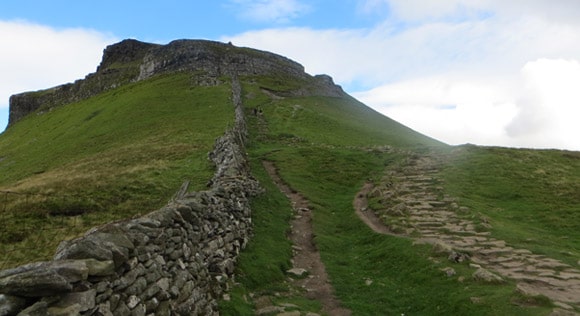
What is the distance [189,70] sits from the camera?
96875 millimetres

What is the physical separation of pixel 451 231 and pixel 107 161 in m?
30.5

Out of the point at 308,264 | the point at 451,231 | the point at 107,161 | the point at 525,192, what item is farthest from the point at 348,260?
the point at 107,161

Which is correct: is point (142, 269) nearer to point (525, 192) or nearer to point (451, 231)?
point (451, 231)

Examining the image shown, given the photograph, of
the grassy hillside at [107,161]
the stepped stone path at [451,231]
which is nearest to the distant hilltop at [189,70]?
the grassy hillside at [107,161]

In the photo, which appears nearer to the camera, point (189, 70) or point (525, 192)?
point (525, 192)

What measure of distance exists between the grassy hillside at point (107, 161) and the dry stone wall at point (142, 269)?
24.2ft

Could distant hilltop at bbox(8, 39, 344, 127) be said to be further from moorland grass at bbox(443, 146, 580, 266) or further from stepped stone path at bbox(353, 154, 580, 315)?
stepped stone path at bbox(353, 154, 580, 315)

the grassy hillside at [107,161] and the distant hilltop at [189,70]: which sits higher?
the distant hilltop at [189,70]

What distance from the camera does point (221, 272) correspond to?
15.6 meters

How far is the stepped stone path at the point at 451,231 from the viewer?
15.8m

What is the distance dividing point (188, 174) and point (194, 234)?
57.8ft

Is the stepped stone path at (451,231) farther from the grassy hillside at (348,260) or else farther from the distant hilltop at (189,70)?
the distant hilltop at (189,70)

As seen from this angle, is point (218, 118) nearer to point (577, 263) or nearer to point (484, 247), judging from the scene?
point (484, 247)

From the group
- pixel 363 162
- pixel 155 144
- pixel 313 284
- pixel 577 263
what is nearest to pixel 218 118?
pixel 155 144
